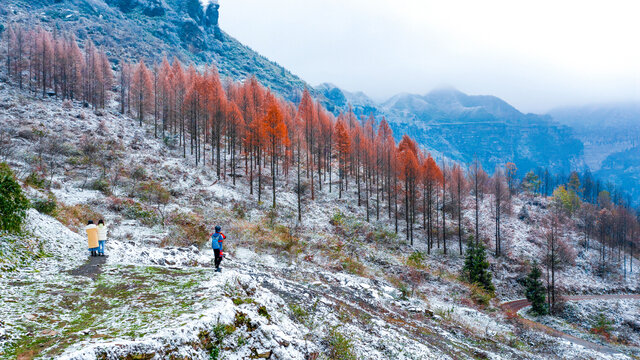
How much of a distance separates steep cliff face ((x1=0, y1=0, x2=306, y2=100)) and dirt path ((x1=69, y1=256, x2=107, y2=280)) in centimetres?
10393

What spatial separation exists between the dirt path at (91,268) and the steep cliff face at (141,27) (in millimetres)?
103929

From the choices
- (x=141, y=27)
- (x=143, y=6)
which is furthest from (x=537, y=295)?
(x=143, y=6)

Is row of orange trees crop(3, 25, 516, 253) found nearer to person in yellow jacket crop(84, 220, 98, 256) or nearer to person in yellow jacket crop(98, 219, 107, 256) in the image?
person in yellow jacket crop(98, 219, 107, 256)

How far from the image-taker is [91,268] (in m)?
10.2

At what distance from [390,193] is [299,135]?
18.5 meters

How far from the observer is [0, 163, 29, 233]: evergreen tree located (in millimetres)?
10148

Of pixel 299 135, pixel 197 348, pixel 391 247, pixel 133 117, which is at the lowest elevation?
pixel 391 247

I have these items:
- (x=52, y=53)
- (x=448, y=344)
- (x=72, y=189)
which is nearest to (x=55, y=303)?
(x=448, y=344)

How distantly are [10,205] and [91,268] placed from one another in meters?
3.83

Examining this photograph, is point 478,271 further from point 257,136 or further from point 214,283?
point 214,283

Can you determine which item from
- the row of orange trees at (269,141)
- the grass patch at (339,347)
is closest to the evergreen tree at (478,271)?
the row of orange trees at (269,141)

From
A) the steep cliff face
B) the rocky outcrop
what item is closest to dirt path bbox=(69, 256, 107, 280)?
the steep cliff face

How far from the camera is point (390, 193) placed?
156ft

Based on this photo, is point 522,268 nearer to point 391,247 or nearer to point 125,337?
point 391,247
